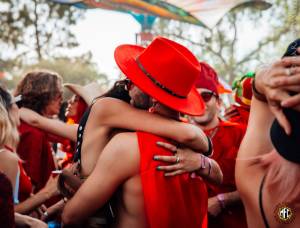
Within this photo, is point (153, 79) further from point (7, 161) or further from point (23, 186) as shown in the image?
point (23, 186)

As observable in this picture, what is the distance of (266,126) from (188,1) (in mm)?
8849

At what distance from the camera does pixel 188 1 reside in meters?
9.69

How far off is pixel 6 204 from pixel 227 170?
6.17ft

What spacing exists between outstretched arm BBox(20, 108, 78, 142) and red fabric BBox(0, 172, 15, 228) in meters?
1.40

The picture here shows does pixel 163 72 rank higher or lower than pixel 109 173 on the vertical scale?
higher

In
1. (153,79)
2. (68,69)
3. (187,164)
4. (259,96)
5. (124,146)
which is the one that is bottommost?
(68,69)

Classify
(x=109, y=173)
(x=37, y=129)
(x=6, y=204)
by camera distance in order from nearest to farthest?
1. (x=6, y=204)
2. (x=109, y=173)
3. (x=37, y=129)

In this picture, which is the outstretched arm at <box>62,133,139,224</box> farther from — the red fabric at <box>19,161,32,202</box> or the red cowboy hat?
the red fabric at <box>19,161,32,202</box>

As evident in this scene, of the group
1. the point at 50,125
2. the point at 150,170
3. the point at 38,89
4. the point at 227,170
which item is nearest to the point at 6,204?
the point at 150,170

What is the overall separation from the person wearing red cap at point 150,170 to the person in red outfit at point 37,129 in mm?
1612

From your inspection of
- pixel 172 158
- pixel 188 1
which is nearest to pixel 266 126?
pixel 172 158

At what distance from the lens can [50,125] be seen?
10.0ft

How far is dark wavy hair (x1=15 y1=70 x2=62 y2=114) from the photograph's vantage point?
347 centimetres

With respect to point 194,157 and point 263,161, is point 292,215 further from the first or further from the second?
point 194,157
